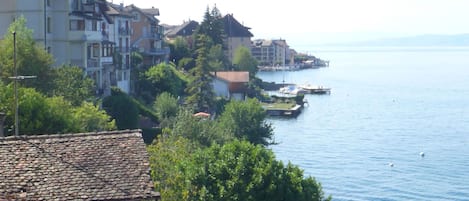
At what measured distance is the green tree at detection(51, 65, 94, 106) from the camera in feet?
107

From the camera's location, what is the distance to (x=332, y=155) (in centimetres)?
5219

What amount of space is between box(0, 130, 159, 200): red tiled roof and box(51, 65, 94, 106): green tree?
20.8 metres

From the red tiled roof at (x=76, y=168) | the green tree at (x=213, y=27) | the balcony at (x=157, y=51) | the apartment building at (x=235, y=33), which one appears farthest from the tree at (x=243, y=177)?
the apartment building at (x=235, y=33)

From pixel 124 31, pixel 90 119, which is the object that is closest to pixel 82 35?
pixel 124 31

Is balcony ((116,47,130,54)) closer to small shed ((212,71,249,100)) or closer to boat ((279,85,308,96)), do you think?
small shed ((212,71,249,100))

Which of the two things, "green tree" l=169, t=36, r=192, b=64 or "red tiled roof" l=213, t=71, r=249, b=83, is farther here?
"green tree" l=169, t=36, r=192, b=64

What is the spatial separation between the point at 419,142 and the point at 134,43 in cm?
2494

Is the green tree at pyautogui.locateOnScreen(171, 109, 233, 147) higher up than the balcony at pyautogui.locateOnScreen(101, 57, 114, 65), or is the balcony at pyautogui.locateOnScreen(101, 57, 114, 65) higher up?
the balcony at pyautogui.locateOnScreen(101, 57, 114, 65)

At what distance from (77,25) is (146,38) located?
26.3 metres

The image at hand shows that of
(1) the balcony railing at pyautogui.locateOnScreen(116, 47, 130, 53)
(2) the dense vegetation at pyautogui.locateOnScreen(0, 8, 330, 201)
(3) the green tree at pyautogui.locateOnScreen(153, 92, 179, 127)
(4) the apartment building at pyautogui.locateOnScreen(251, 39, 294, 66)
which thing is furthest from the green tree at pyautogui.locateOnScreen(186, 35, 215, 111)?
(4) the apartment building at pyautogui.locateOnScreen(251, 39, 294, 66)

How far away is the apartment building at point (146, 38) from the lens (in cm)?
6750

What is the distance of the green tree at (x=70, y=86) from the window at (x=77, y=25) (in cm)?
814

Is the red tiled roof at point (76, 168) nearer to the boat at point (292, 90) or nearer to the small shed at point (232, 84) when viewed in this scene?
the small shed at point (232, 84)

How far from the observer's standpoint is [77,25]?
143ft
